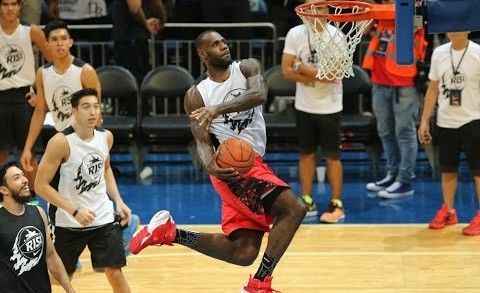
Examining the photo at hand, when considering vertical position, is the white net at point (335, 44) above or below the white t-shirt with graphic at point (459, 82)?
above

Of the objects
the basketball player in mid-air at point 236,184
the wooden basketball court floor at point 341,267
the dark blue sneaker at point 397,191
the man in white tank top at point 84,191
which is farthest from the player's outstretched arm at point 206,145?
the dark blue sneaker at point 397,191

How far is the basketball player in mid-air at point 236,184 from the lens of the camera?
23.2 ft

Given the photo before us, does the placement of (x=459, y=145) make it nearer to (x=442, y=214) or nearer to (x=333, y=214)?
(x=442, y=214)

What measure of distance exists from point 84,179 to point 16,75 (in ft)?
10.9

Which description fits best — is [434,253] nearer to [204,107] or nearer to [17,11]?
[204,107]

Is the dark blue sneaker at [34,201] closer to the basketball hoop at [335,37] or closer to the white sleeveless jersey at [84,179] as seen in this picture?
the white sleeveless jersey at [84,179]

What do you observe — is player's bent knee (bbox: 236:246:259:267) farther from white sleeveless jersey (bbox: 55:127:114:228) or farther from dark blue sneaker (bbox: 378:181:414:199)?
dark blue sneaker (bbox: 378:181:414:199)

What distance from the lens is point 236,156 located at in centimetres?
692

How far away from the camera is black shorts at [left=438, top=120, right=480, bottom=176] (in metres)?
9.92

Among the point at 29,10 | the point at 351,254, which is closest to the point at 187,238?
the point at 351,254

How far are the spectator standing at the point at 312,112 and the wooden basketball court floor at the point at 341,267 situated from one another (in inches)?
23.7

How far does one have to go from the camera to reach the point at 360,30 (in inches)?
297

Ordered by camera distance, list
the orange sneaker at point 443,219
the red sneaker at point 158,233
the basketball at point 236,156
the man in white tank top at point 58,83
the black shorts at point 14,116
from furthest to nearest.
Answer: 1. the black shorts at point 14,116
2. the orange sneaker at point 443,219
3. the man in white tank top at point 58,83
4. the red sneaker at point 158,233
5. the basketball at point 236,156

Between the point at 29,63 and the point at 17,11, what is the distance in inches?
23.1
